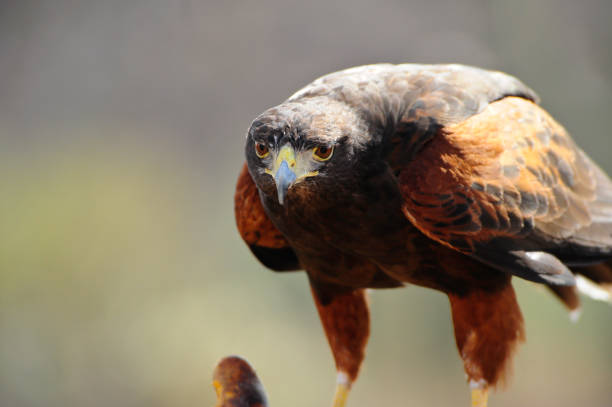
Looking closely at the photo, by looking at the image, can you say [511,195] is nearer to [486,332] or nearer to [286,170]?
[486,332]

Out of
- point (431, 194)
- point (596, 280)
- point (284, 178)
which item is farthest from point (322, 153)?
point (596, 280)

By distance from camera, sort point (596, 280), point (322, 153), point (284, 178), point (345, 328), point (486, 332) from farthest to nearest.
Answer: point (596, 280) → point (345, 328) → point (486, 332) → point (322, 153) → point (284, 178)

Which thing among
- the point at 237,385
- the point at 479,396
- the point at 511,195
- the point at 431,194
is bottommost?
the point at 479,396

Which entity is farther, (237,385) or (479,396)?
(479,396)

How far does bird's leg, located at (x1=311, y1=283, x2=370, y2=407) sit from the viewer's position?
3.37 metres

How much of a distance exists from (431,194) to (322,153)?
46 cm

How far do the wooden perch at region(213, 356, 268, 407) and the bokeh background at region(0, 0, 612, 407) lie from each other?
4031mm

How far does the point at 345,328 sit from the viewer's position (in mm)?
3385

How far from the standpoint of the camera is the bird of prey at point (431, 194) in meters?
2.54

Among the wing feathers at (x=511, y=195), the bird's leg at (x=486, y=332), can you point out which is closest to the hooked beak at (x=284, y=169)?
the wing feathers at (x=511, y=195)

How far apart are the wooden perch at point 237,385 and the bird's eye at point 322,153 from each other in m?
0.98

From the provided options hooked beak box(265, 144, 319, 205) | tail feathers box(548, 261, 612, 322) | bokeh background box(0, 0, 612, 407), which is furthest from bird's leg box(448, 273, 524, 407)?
bokeh background box(0, 0, 612, 407)

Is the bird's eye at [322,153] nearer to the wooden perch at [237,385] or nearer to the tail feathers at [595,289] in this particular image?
the wooden perch at [237,385]

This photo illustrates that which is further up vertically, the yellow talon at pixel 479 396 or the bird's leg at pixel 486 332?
the bird's leg at pixel 486 332
